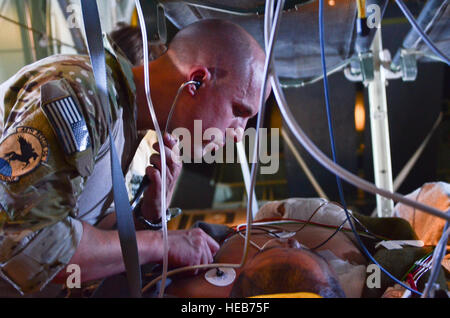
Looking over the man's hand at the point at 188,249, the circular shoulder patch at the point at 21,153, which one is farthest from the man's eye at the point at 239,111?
the circular shoulder patch at the point at 21,153

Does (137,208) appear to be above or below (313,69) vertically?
below

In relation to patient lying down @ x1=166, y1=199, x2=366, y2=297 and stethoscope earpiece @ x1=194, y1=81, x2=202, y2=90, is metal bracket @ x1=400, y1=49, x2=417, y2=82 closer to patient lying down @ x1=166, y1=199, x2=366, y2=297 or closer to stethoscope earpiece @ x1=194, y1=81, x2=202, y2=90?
patient lying down @ x1=166, y1=199, x2=366, y2=297

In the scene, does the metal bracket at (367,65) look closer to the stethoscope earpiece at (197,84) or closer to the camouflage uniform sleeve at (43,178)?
the stethoscope earpiece at (197,84)

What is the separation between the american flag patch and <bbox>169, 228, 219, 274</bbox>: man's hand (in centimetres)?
25

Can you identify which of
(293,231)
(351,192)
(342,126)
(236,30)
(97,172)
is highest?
(236,30)

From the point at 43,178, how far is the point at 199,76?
40 cm

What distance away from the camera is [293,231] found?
1.04 metres

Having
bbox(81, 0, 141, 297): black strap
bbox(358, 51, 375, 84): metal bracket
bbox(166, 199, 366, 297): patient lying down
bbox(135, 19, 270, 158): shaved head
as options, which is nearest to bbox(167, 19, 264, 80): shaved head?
bbox(135, 19, 270, 158): shaved head

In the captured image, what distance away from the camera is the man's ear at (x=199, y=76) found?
90 cm

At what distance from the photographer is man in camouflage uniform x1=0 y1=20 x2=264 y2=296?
2.12 feet

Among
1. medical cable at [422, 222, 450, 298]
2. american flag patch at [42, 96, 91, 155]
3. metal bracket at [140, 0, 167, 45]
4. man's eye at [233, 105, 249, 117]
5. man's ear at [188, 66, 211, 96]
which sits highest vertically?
metal bracket at [140, 0, 167, 45]

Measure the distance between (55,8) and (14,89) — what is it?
1314 mm

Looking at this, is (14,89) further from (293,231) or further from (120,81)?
(293,231)

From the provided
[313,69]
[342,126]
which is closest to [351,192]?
[342,126]
